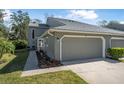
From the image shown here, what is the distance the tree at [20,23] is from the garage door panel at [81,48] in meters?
27.7

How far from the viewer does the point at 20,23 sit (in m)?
38.2

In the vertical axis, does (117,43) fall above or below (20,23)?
below

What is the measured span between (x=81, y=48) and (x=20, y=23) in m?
30.5

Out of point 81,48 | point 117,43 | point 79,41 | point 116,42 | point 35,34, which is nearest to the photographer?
point 79,41

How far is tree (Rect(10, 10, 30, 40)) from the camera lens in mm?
36844

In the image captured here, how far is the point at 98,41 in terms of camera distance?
1299cm

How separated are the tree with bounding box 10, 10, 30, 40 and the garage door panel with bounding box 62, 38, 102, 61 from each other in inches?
1091

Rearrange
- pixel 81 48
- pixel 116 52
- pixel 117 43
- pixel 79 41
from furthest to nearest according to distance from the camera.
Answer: pixel 117 43, pixel 116 52, pixel 81 48, pixel 79 41

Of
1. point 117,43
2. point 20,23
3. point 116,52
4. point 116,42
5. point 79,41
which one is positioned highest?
point 20,23

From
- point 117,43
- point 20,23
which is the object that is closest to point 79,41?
point 117,43

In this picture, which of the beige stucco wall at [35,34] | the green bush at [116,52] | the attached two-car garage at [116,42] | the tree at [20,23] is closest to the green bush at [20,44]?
the beige stucco wall at [35,34]

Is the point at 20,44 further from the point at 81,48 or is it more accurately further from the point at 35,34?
the point at 81,48
